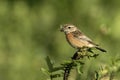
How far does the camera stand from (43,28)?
12.9 meters

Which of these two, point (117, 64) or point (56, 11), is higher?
point (117, 64)

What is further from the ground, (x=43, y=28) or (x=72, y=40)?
(x=72, y=40)

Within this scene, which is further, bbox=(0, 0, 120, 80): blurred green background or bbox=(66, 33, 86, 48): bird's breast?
bbox=(0, 0, 120, 80): blurred green background

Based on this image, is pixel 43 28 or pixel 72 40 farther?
pixel 43 28

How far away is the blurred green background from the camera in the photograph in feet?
34.9

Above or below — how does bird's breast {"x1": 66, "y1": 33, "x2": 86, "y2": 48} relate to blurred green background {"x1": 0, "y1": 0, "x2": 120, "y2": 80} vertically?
above

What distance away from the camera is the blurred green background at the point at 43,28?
34.9 feet

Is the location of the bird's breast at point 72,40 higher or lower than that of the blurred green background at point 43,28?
higher

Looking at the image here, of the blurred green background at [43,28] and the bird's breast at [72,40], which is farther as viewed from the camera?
the blurred green background at [43,28]

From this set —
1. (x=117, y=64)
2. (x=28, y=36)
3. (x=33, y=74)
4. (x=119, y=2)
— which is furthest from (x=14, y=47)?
(x=117, y=64)

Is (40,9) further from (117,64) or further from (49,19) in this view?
(117,64)

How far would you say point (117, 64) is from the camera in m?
3.58

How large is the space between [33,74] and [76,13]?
414 centimetres

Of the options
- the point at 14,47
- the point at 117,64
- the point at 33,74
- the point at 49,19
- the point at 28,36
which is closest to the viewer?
the point at 117,64
